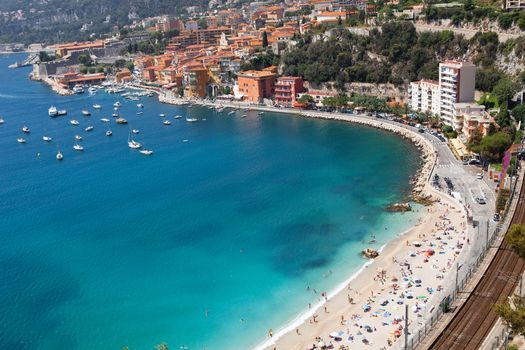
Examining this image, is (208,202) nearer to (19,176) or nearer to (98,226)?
(98,226)

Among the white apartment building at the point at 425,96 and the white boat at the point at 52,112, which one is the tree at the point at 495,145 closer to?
the white apartment building at the point at 425,96

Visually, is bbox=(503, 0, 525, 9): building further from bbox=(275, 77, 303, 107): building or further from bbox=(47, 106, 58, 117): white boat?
bbox=(47, 106, 58, 117): white boat

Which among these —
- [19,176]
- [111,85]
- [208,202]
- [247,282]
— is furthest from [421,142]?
[111,85]

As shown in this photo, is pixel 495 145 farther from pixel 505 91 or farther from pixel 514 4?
pixel 514 4

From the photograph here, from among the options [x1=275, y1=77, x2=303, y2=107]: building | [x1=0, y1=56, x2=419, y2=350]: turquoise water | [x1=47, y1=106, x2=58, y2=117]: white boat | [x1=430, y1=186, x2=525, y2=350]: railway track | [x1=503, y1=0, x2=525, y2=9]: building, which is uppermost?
[x1=503, y1=0, x2=525, y2=9]: building

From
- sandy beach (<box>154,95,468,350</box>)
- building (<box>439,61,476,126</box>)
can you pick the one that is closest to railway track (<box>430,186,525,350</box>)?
sandy beach (<box>154,95,468,350</box>)

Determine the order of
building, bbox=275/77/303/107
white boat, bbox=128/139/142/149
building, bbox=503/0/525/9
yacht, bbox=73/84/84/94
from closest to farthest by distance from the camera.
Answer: white boat, bbox=128/139/142/149 → building, bbox=503/0/525/9 → building, bbox=275/77/303/107 → yacht, bbox=73/84/84/94
